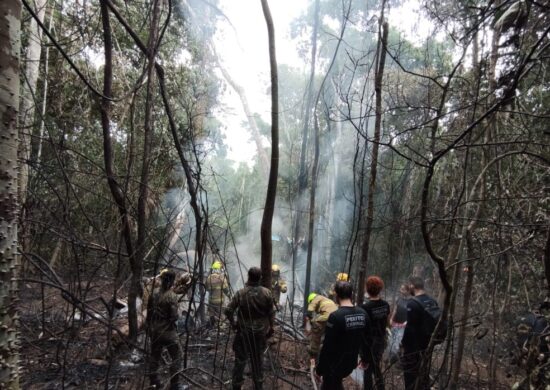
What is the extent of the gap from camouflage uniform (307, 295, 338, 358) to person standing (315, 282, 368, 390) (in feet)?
3.81

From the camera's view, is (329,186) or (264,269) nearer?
(264,269)

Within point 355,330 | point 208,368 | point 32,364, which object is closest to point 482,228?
point 355,330

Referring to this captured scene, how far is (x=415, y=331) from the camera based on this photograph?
3922 millimetres

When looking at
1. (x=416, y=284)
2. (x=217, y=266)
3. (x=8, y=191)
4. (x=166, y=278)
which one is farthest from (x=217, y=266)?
(x=8, y=191)

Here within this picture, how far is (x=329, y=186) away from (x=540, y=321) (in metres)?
12.8

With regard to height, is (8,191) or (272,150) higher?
(272,150)

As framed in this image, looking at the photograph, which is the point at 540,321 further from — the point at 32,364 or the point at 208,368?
the point at 32,364

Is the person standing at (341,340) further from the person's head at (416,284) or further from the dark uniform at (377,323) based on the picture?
the person's head at (416,284)

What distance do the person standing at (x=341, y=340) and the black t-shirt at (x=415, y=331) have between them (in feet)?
2.27

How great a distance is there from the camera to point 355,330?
3.47 meters

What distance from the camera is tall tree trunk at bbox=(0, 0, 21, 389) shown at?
1.40 meters

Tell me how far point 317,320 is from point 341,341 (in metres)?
1.45

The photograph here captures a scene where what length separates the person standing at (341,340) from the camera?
11.3 ft

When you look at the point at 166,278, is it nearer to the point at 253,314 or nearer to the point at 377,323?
the point at 253,314
